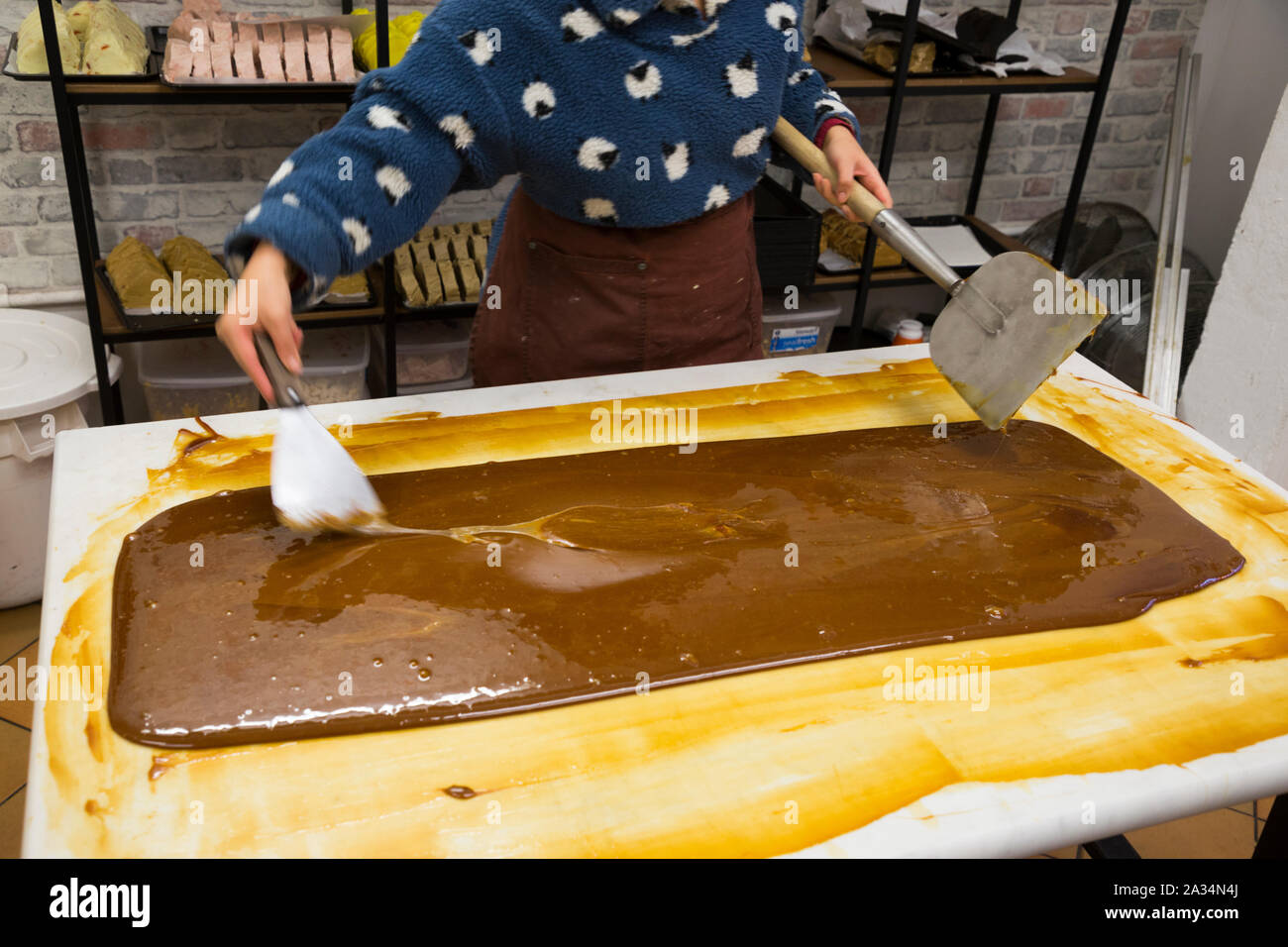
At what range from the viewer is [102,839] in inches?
35.0

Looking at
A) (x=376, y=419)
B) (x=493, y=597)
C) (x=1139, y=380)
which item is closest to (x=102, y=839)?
(x=493, y=597)

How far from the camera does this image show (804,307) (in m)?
2.92

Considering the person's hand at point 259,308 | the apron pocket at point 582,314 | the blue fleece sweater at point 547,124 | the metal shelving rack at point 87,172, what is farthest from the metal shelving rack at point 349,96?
the person's hand at point 259,308

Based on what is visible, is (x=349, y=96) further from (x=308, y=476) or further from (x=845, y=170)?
(x=308, y=476)

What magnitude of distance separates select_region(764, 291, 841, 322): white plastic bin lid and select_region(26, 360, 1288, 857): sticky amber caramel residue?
5.36 ft

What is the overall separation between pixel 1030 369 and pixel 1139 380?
4.86 feet

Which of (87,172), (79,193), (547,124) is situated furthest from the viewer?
(87,172)

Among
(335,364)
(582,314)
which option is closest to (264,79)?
(335,364)

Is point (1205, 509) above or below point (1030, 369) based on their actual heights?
below

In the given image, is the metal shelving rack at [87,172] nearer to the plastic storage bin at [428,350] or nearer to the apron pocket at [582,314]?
the plastic storage bin at [428,350]

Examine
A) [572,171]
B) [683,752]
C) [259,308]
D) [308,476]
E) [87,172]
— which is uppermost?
[572,171]

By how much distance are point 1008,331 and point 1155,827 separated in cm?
115

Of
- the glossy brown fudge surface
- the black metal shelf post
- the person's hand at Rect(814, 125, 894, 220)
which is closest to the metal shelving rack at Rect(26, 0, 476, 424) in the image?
the black metal shelf post

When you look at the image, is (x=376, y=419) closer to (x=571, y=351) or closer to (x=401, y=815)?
(x=571, y=351)
